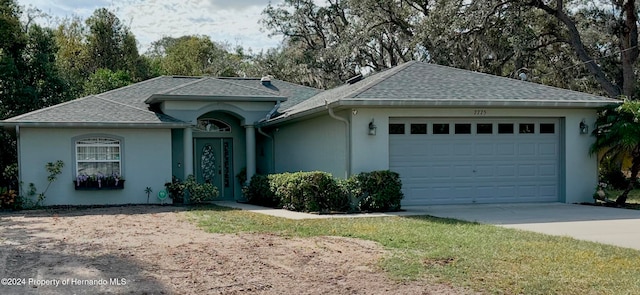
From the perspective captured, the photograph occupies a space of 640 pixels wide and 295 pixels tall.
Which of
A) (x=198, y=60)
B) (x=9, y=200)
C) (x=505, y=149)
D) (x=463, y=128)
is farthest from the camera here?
(x=198, y=60)

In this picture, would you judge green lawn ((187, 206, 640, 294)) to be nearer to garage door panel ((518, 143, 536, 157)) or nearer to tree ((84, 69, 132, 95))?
garage door panel ((518, 143, 536, 157))

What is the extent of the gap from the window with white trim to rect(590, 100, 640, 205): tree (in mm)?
12101

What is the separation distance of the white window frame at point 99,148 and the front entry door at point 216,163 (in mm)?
2871

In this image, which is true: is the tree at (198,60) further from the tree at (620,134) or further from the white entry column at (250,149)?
the tree at (620,134)

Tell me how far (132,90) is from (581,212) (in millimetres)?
13985

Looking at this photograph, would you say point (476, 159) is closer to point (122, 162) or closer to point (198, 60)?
point (122, 162)

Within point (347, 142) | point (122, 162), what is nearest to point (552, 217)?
point (347, 142)

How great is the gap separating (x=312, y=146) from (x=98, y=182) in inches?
224

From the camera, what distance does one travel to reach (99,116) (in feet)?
49.8

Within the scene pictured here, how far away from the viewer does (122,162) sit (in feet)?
50.4

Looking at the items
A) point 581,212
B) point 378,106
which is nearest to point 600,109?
point 581,212

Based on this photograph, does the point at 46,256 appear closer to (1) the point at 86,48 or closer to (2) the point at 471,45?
(2) the point at 471,45

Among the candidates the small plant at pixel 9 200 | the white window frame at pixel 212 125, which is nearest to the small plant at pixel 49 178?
the small plant at pixel 9 200

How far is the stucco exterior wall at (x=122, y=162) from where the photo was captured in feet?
47.9
